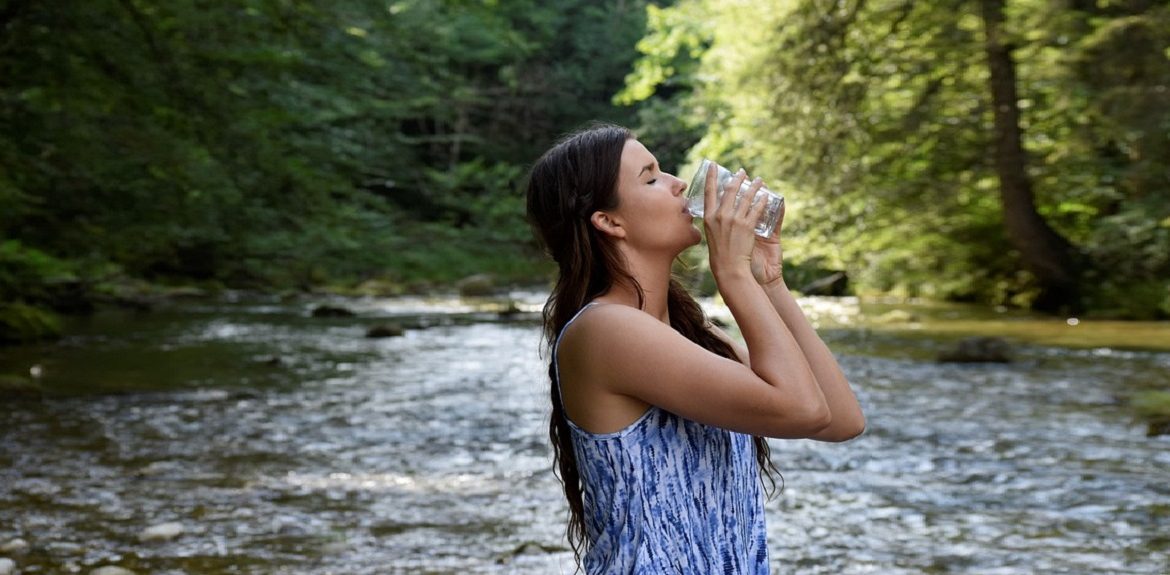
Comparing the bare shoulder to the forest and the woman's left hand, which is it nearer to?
the woman's left hand

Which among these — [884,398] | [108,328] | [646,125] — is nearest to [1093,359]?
[884,398]

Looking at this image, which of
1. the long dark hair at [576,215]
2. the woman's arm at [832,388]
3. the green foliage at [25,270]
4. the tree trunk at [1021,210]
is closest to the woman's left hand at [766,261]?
the woman's arm at [832,388]

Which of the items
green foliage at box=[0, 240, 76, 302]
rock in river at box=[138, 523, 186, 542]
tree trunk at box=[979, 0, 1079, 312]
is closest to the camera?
rock in river at box=[138, 523, 186, 542]

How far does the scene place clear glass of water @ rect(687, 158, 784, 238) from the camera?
7.05ft

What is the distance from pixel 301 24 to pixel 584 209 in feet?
34.3

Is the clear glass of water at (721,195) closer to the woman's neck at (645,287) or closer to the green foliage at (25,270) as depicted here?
the woman's neck at (645,287)

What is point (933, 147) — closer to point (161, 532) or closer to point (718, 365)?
point (161, 532)

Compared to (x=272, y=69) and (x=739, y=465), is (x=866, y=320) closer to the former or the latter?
(x=272, y=69)

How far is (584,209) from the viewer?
7.43 feet

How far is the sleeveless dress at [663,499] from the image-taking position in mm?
2145

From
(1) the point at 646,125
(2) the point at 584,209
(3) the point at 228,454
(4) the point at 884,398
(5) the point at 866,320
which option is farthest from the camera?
(1) the point at 646,125

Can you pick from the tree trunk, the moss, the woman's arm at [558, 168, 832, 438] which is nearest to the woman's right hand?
the woman's arm at [558, 168, 832, 438]

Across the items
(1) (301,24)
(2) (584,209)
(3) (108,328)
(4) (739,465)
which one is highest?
(1) (301,24)

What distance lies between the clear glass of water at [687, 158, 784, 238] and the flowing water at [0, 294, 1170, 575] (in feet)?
9.79
